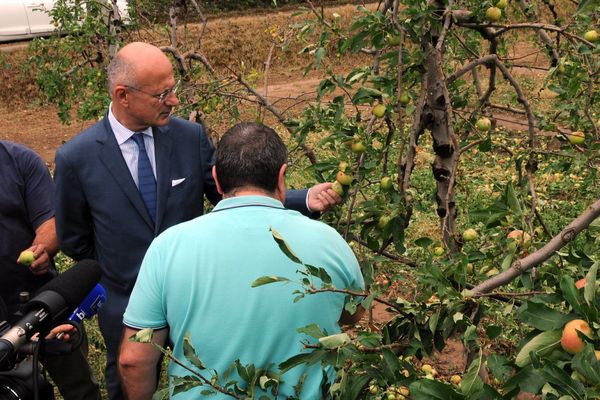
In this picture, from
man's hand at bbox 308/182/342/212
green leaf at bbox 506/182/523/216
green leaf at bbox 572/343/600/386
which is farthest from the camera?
man's hand at bbox 308/182/342/212

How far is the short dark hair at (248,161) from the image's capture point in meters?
1.76

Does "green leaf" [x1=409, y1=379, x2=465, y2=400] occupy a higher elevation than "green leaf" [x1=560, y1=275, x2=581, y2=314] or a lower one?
lower

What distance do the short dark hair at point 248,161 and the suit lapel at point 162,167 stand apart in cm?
72

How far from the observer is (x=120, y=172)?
249cm

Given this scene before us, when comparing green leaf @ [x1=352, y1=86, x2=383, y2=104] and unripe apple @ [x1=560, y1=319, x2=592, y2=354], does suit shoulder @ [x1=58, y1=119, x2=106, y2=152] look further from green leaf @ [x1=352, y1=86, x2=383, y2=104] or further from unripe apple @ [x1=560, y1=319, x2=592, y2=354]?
unripe apple @ [x1=560, y1=319, x2=592, y2=354]

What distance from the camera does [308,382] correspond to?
5.63ft

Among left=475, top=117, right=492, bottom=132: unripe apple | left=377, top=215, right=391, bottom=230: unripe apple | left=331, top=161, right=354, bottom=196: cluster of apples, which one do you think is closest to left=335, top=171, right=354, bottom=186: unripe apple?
left=331, top=161, right=354, bottom=196: cluster of apples

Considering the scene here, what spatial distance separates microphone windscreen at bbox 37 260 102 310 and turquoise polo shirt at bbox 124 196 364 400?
0.12 m

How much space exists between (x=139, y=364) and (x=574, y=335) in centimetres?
103

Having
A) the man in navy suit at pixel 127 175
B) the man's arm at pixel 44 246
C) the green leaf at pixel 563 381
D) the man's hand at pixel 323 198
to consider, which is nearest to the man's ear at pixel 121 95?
the man in navy suit at pixel 127 175

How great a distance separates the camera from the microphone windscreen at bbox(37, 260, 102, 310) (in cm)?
166

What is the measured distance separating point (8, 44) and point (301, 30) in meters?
13.2

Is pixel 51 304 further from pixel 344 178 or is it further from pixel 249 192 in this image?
pixel 344 178

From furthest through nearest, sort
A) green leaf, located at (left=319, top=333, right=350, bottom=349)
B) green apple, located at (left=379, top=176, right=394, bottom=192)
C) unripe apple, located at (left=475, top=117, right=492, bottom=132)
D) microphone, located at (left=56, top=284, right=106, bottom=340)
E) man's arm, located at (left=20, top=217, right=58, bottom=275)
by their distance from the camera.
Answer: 1. man's arm, located at (left=20, top=217, right=58, bottom=275)
2. unripe apple, located at (left=475, top=117, right=492, bottom=132)
3. green apple, located at (left=379, top=176, right=394, bottom=192)
4. microphone, located at (left=56, top=284, right=106, bottom=340)
5. green leaf, located at (left=319, top=333, right=350, bottom=349)
